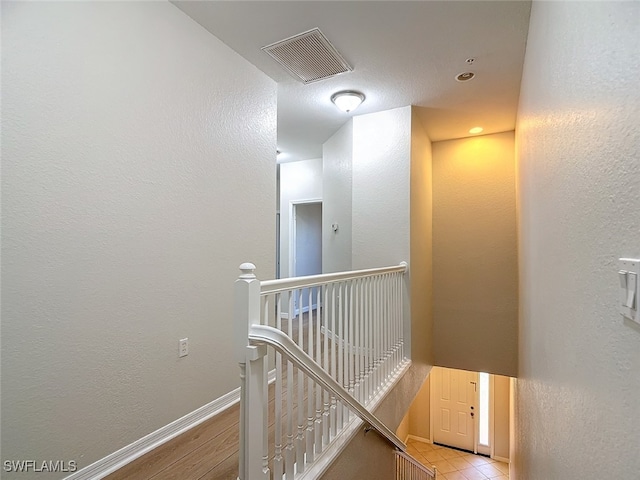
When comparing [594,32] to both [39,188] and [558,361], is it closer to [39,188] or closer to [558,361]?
[558,361]

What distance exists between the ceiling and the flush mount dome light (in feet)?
0.23

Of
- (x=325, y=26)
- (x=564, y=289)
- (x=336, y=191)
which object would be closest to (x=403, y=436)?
(x=336, y=191)

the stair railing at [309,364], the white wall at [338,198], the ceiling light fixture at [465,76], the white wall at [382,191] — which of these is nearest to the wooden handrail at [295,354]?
the stair railing at [309,364]

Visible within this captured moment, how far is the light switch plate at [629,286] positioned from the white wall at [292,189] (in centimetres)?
473

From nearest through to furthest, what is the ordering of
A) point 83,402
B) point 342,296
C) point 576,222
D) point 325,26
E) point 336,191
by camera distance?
point 576,222 → point 83,402 → point 325,26 → point 342,296 → point 336,191

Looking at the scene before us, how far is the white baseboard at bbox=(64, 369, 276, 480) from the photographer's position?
1.56 metres

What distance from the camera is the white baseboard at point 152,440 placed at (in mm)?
1563

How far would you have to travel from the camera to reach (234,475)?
1646 mm

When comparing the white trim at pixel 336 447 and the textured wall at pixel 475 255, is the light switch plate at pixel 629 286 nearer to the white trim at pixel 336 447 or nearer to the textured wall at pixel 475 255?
the white trim at pixel 336 447

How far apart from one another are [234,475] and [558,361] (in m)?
1.61

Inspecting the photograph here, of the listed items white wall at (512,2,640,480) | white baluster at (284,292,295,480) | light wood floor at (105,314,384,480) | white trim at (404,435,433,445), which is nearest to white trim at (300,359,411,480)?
white baluster at (284,292,295,480)

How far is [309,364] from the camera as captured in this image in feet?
5.14

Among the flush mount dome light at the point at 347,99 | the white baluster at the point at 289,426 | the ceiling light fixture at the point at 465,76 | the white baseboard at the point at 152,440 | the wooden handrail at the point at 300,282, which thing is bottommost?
the white baseboard at the point at 152,440

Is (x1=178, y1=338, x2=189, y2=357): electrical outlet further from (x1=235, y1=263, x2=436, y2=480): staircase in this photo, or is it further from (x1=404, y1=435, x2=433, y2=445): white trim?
(x1=404, y1=435, x2=433, y2=445): white trim
